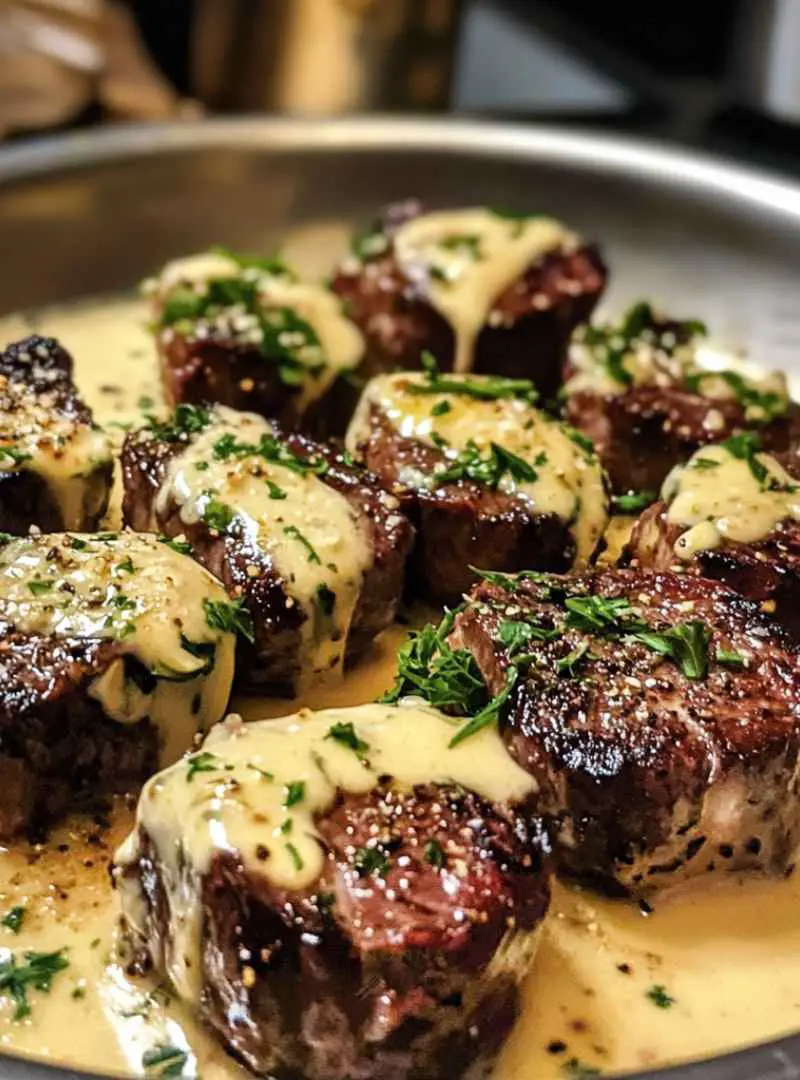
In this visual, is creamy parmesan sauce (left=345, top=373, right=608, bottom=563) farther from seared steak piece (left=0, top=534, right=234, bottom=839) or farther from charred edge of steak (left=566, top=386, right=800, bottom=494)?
seared steak piece (left=0, top=534, right=234, bottom=839)

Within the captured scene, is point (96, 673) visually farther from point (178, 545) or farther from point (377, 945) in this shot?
point (377, 945)

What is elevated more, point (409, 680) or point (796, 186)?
point (796, 186)

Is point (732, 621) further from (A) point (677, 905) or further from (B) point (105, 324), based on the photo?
(B) point (105, 324)

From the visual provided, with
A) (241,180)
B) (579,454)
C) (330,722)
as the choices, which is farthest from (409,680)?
(241,180)

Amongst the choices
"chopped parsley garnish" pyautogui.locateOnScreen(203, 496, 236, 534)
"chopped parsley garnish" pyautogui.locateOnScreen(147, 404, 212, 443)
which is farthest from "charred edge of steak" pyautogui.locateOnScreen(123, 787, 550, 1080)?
"chopped parsley garnish" pyautogui.locateOnScreen(147, 404, 212, 443)

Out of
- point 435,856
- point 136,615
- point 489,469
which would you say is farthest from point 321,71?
point 435,856

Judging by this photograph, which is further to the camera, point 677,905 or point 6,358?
point 6,358
